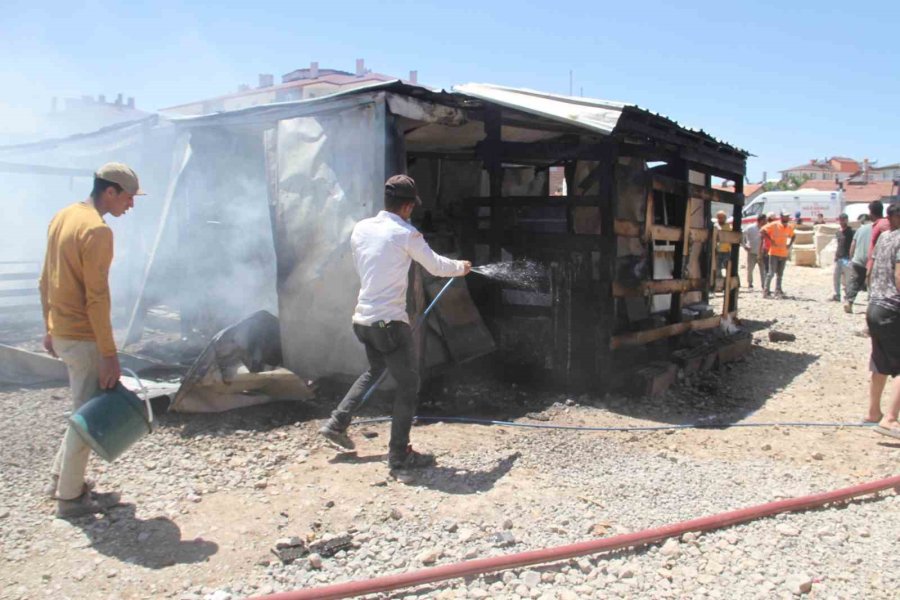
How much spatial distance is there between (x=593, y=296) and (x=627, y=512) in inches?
109

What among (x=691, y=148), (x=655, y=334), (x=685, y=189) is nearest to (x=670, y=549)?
(x=655, y=334)

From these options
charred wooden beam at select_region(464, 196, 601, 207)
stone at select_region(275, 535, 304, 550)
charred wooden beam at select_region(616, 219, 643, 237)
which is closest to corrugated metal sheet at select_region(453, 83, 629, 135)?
charred wooden beam at select_region(464, 196, 601, 207)

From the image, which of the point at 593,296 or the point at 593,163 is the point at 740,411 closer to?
the point at 593,296

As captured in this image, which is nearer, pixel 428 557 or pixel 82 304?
pixel 428 557

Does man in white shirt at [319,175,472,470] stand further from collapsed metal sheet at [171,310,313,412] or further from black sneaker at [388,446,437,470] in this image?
collapsed metal sheet at [171,310,313,412]

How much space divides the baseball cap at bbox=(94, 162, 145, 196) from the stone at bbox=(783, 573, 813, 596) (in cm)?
405

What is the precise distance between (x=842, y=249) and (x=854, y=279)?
6.82 ft

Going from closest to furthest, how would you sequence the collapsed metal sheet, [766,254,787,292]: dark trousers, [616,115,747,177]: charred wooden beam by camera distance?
the collapsed metal sheet
[616,115,747,177]: charred wooden beam
[766,254,787,292]: dark trousers

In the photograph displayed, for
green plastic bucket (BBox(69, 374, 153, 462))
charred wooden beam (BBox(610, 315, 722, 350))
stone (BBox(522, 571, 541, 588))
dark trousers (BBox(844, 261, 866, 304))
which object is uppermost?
dark trousers (BBox(844, 261, 866, 304))

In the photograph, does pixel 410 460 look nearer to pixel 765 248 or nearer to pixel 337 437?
pixel 337 437

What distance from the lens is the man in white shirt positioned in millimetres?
4254

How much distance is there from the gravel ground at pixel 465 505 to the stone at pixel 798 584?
0.01 m

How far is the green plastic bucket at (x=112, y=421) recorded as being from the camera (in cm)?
345

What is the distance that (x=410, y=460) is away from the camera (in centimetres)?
441
